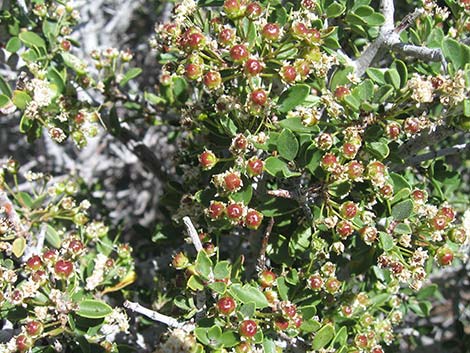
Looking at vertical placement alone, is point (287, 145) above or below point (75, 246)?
above

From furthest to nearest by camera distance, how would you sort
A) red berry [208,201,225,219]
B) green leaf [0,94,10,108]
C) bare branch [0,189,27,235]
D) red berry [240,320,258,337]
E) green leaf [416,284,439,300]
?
green leaf [416,284,439,300]
green leaf [0,94,10,108]
bare branch [0,189,27,235]
red berry [208,201,225,219]
red berry [240,320,258,337]

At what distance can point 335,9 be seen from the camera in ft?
6.72

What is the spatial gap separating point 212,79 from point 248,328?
0.74 meters

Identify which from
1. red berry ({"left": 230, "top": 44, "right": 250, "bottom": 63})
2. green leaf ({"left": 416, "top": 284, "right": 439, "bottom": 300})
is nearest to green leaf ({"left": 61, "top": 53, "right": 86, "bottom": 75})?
red berry ({"left": 230, "top": 44, "right": 250, "bottom": 63})

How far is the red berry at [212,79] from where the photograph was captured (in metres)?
1.81

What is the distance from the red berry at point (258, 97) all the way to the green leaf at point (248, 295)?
56 cm

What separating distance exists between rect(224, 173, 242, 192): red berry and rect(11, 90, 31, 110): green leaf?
95 cm

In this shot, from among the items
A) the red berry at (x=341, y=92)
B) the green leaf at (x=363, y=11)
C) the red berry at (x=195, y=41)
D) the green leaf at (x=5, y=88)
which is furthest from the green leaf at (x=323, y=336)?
the green leaf at (x=5, y=88)

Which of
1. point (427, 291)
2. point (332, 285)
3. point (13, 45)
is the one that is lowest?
point (427, 291)

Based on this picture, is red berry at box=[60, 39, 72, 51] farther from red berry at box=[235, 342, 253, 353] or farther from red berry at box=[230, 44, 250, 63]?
red berry at box=[235, 342, 253, 353]

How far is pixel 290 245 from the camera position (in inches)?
83.5

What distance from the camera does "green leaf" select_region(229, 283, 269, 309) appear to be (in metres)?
1.85

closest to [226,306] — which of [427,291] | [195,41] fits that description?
[195,41]

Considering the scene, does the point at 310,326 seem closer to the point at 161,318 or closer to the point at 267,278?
the point at 267,278
